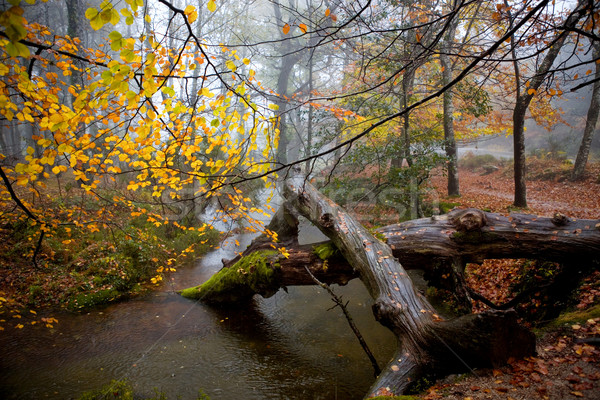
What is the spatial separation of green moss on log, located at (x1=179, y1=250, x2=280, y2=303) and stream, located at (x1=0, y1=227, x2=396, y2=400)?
29cm

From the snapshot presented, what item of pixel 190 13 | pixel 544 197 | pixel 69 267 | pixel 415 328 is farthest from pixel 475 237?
pixel 544 197

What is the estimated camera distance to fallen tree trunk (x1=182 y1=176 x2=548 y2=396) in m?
2.94

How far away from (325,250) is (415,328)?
7.04 ft

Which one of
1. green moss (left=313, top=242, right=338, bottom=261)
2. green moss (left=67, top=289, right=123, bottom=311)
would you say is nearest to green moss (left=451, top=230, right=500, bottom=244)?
green moss (left=313, top=242, right=338, bottom=261)

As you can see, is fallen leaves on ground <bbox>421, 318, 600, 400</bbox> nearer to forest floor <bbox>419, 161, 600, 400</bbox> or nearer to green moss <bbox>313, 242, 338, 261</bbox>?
forest floor <bbox>419, 161, 600, 400</bbox>

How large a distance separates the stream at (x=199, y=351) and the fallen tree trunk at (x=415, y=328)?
43.1 inches

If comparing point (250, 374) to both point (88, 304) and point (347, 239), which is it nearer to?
point (347, 239)

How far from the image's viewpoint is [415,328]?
348 centimetres

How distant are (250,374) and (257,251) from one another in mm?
2329

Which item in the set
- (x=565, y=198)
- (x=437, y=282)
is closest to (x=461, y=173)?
(x=565, y=198)

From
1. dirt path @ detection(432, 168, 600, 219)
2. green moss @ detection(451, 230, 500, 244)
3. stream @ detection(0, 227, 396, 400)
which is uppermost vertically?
green moss @ detection(451, 230, 500, 244)

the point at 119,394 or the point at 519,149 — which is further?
the point at 519,149

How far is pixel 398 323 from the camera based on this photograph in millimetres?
3600

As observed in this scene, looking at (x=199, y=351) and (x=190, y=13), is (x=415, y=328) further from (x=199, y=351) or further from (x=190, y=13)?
(x=190, y=13)
